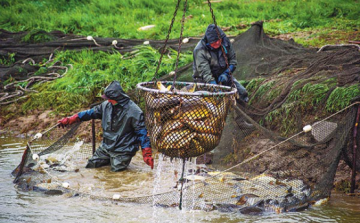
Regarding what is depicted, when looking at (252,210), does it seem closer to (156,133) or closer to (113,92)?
(156,133)

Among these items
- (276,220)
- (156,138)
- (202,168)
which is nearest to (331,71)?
(202,168)

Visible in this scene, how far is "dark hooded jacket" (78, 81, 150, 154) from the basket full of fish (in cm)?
195

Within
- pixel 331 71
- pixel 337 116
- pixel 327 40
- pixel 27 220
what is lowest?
pixel 27 220

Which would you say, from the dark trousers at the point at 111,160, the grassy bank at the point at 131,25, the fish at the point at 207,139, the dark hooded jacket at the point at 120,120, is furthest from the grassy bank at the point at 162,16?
the fish at the point at 207,139

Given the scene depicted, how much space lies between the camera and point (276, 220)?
505 centimetres

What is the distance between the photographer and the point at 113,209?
18.0 ft

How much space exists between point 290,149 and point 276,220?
1428 millimetres

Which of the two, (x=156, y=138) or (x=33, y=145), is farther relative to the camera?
(x=33, y=145)

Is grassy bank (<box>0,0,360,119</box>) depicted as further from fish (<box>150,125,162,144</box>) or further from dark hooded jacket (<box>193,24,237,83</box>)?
fish (<box>150,125,162,144</box>)

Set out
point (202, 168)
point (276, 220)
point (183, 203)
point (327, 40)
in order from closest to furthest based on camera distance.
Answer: point (276, 220), point (183, 203), point (202, 168), point (327, 40)

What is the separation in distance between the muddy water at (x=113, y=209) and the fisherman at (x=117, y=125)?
18.4 inches

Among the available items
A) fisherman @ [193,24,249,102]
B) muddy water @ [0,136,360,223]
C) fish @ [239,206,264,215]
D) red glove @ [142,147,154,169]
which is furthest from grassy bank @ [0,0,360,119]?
fish @ [239,206,264,215]

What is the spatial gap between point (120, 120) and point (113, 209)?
170 centimetres

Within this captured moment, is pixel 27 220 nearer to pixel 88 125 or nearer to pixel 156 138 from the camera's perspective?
pixel 156 138
